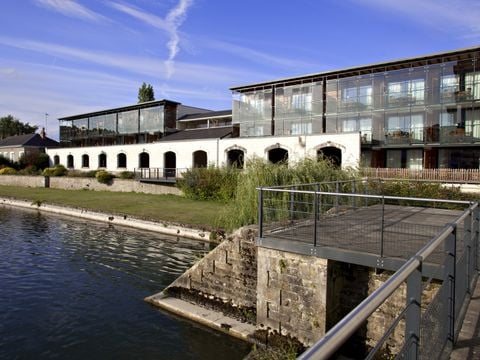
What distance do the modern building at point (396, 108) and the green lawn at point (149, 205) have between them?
1106cm

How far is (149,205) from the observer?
23.0 meters

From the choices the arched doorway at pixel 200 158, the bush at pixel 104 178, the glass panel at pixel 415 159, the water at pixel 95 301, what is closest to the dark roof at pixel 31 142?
the bush at pixel 104 178

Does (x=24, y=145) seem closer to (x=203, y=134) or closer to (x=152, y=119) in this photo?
(x=152, y=119)

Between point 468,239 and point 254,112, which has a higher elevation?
point 254,112

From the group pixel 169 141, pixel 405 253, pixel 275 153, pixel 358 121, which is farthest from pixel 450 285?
pixel 169 141

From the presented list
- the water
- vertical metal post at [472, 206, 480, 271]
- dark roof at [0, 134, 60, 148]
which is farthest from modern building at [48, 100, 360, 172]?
vertical metal post at [472, 206, 480, 271]

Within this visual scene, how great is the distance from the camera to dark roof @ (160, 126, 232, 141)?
111ft

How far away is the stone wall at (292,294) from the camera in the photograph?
6.90m

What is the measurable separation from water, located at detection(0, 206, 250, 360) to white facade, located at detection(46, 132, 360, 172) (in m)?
6.73

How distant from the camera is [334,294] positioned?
276 inches

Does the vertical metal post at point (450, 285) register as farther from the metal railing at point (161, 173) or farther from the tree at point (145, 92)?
the tree at point (145, 92)

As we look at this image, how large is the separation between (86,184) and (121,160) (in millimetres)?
8356

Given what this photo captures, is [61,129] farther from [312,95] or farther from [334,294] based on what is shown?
[334,294]

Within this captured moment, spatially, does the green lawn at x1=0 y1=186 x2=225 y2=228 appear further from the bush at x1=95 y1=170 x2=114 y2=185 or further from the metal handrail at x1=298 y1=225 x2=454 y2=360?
the metal handrail at x1=298 y1=225 x2=454 y2=360
